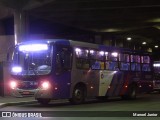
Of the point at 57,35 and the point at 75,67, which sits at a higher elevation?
the point at 57,35

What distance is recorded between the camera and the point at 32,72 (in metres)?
21.2

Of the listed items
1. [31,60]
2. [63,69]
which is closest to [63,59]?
[63,69]

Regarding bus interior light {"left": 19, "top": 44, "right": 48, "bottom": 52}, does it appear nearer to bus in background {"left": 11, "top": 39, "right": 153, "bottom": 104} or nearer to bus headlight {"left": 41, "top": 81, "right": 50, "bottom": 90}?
bus in background {"left": 11, "top": 39, "right": 153, "bottom": 104}

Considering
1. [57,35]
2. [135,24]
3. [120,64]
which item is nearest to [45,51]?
[120,64]

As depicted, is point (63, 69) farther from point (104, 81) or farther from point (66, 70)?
point (104, 81)

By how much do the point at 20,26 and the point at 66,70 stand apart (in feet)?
65.4

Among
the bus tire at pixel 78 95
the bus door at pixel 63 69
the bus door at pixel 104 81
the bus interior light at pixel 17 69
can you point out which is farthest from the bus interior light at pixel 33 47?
the bus door at pixel 104 81

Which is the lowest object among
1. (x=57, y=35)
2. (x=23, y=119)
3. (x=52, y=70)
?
(x=23, y=119)

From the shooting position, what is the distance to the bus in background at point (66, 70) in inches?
826

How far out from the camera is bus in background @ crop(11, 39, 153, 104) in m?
21.0

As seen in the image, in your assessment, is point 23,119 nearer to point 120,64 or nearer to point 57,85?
point 57,85

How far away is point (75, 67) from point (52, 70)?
1.83 metres

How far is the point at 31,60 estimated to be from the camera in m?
21.6

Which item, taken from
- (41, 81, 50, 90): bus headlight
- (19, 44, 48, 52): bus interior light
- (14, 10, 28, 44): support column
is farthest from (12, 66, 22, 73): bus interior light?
(14, 10, 28, 44): support column
